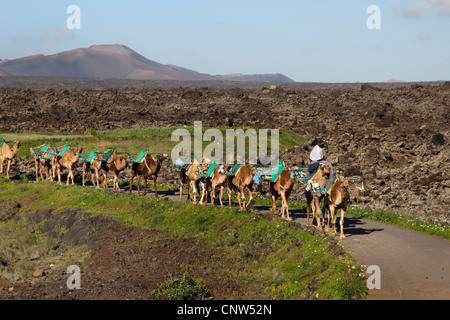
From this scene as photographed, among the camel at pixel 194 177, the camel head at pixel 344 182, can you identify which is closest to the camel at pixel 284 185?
the camel head at pixel 344 182

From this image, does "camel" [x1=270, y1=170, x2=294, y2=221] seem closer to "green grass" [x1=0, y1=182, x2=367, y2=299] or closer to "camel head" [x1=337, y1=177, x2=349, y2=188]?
"green grass" [x1=0, y1=182, x2=367, y2=299]

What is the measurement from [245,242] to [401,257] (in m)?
5.70

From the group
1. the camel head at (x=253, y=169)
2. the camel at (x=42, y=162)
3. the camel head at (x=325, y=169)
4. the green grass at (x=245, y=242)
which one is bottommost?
the green grass at (x=245, y=242)

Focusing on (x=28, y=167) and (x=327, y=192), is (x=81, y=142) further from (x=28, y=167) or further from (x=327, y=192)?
(x=327, y=192)

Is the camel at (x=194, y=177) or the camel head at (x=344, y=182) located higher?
the camel head at (x=344, y=182)

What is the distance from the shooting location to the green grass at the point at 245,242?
15812mm

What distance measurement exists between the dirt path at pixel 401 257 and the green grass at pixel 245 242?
40.1 inches

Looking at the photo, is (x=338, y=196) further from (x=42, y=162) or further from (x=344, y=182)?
(x=42, y=162)

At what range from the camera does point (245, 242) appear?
69.8 feet

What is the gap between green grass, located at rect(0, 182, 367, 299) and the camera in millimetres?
15812

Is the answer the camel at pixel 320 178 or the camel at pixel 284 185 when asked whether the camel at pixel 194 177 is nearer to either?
the camel at pixel 284 185

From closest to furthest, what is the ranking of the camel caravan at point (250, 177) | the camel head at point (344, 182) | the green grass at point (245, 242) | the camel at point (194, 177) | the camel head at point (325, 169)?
the green grass at point (245, 242) → the camel head at point (344, 182) → the camel caravan at point (250, 177) → the camel head at point (325, 169) → the camel at point (194, 177)

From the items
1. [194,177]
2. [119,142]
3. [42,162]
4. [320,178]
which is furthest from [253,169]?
[119,142]
